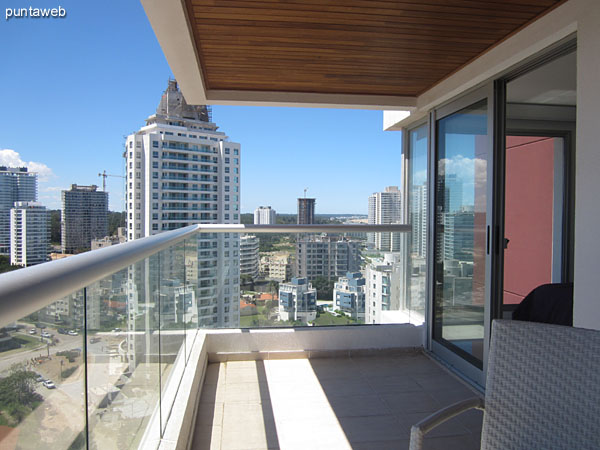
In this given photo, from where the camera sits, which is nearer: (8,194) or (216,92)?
(216,92)

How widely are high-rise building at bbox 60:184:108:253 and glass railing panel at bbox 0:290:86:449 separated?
21137 mm

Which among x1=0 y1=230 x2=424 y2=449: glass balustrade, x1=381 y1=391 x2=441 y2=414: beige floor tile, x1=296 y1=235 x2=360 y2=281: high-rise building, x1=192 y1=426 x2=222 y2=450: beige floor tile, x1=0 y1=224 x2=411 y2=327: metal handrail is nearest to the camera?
x1=0 y1=224 x2=411 y2=327: metal handrail

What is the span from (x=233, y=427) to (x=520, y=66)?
316 centimetres

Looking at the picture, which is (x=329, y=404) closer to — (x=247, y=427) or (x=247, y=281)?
(x=247, y=427)

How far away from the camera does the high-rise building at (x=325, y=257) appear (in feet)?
15.2

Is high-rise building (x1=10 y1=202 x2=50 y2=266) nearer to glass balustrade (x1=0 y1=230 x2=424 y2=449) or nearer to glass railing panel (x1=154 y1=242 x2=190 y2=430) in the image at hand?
glass balustrade (x1=0 y1=230 x2=424 y2=449)

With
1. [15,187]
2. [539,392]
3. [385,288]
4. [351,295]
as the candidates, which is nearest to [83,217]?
[15,187]

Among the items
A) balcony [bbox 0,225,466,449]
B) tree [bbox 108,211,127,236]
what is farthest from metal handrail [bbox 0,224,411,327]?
tree [bbox 108,211,127,236]

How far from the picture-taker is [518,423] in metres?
1.50

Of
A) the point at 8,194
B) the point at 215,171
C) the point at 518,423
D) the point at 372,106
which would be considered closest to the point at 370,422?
the point at 518,423

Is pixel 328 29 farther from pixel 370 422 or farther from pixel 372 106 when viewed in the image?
pixel 370 422

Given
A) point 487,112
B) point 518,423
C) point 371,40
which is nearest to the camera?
point 518,423

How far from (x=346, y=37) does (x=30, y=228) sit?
20.2 metres

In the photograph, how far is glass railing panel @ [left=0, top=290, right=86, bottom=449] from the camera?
0.66 metres
